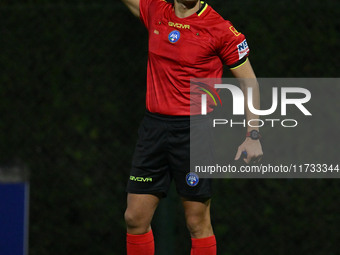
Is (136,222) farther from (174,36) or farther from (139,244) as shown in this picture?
(174,36)

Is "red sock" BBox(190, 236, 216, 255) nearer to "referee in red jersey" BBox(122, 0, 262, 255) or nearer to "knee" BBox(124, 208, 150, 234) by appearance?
"referee in red jersey" BBox(122, 0, 262, 255)

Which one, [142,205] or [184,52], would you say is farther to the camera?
[142,205]

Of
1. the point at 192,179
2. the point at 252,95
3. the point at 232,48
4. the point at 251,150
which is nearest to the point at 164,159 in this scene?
the point at 192,179

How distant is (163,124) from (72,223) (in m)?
1.57

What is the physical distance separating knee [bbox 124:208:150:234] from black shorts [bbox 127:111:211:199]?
0.43ft

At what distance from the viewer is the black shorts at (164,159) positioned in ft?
14.6

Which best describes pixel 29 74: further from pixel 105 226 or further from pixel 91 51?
pixel 105 226

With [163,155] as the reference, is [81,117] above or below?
above

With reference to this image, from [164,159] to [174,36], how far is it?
73cm

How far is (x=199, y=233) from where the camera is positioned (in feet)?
15.1

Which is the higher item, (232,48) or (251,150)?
(232,48)

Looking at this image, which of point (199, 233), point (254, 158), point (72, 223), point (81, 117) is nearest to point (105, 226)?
point (72, 223)

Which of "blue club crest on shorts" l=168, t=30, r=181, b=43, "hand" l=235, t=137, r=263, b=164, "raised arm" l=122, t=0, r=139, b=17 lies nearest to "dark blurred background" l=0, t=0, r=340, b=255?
"raised arm" l=122, t=0, r=139, b=17

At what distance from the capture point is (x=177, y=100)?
Result: 4422 mm
